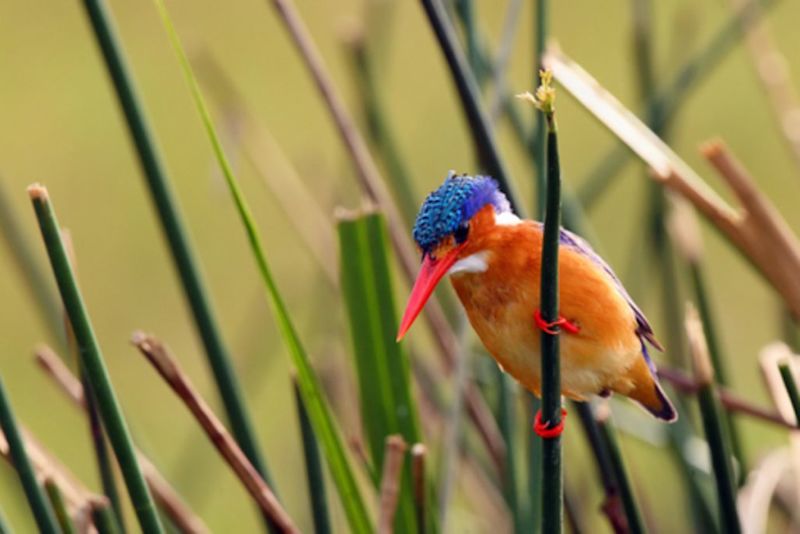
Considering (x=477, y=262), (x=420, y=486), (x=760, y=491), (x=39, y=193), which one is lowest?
(x=760, y=491)

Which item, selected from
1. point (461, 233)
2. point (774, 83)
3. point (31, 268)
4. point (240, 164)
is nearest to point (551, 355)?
point (461, 233)

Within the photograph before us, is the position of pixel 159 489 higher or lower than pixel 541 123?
lower

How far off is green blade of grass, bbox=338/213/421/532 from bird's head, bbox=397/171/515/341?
120 millimetres

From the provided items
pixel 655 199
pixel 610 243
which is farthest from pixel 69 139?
pixel 655 199

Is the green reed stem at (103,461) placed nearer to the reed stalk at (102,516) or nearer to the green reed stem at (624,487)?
the reed stalk at (102,516)

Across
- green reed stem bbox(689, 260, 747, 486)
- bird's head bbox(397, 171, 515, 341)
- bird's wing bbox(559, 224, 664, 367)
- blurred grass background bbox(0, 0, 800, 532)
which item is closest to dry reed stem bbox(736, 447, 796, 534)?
green reed stem bbox(689, 260, 747, 486)

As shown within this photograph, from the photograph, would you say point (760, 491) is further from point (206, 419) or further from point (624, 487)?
point (206, 419)

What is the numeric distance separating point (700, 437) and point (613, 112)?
39cm

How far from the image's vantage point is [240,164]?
8.13 ft

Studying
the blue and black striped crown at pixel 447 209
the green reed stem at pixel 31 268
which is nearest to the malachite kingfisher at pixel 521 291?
the blue and black striped crown at pixel 447 209

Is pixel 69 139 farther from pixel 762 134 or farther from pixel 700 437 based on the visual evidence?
pixel 700 437

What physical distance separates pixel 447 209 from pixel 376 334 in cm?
19

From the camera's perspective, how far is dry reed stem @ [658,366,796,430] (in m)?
0.92

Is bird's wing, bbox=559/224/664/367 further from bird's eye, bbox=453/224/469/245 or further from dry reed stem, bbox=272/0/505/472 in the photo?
dry reed stem, bbox=272/0/505/472
